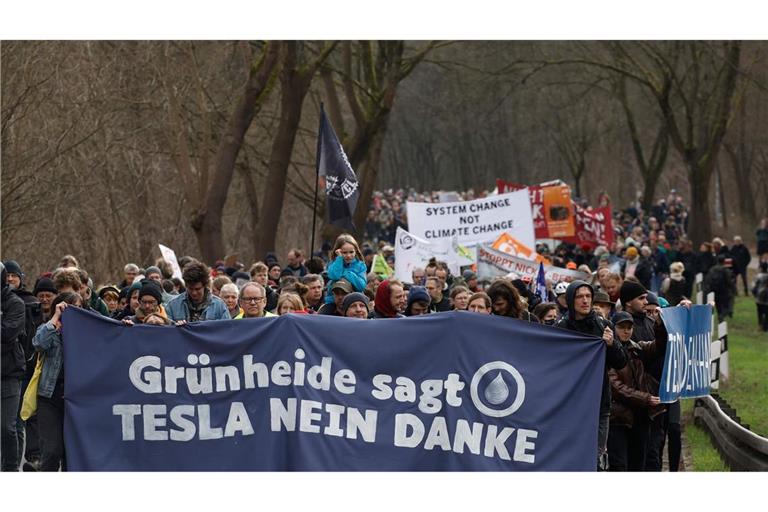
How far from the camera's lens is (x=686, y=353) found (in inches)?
488

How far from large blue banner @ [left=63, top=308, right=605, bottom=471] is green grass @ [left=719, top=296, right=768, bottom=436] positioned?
19.5ft

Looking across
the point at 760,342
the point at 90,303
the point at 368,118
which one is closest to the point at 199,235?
the point at 368,118

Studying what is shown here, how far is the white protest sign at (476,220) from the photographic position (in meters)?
25.4

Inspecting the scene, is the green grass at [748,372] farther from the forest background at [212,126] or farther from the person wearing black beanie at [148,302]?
the forest background at [212,126]

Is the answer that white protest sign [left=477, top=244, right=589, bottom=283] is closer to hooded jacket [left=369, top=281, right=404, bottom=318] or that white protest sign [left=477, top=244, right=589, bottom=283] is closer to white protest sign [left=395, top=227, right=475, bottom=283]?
white protest sign [left=395, top=227, right=475, bottom=283]

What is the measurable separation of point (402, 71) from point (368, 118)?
51.6 inches

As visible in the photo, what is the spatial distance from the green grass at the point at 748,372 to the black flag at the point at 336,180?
17.1ft

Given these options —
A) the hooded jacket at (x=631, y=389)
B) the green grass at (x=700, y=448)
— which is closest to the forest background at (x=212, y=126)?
the green grass at (x=700, y=448)

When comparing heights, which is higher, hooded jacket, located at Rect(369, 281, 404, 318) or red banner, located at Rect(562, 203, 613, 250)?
red banner, located at Rect(562, 203, 613, 250)

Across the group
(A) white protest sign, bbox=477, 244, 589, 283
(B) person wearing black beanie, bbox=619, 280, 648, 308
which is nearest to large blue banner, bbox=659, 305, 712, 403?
(B) person wearing black beanie, bbox=619, 280, 648, 308

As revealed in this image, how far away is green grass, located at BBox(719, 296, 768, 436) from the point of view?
58.7 feet

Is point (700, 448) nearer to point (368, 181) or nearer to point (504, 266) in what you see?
point (504, 266)

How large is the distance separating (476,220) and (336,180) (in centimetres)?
655

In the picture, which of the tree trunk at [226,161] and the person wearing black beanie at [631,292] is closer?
the person wearing black beanie at [631,292]
